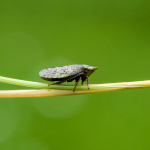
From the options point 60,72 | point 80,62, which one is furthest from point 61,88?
point 80,62

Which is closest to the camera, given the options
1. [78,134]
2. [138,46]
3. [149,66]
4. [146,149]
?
[146,149]

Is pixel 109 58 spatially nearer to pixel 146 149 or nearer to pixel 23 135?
pixel 146 149

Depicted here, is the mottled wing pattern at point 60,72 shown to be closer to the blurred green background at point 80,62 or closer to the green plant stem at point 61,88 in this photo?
the green plant stem at point 61,88

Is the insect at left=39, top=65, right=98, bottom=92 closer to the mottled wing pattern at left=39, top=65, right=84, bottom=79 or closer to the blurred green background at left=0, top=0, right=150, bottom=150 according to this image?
the mottled wing pattern at left=39, top=65, right=84, bottom=79

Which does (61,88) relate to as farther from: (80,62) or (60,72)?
(80,62)

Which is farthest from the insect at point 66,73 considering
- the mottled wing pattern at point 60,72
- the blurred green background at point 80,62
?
the blurred green background at point 80,62

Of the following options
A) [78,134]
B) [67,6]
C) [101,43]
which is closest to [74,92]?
[78,134]

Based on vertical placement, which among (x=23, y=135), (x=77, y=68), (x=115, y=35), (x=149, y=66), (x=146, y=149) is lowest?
(x=146, y=149)
